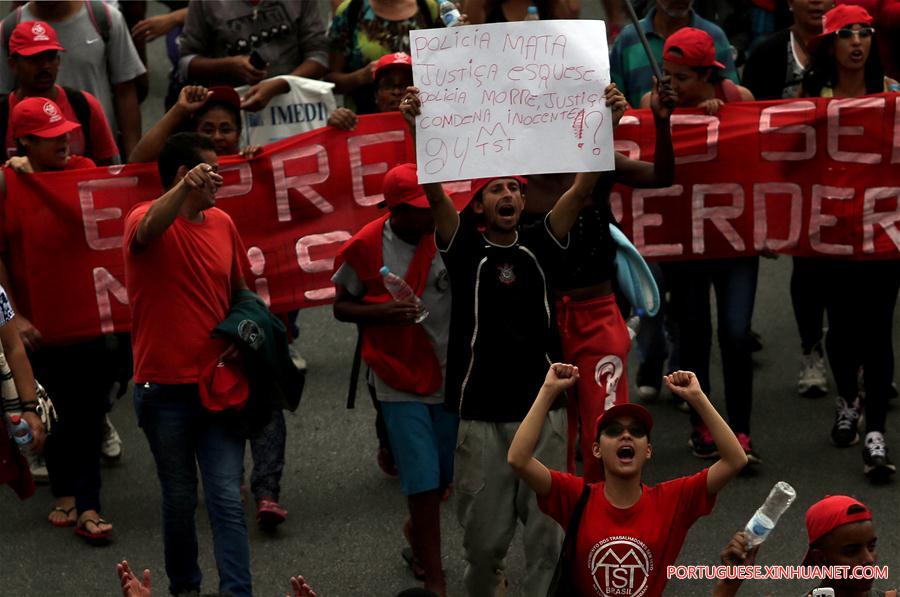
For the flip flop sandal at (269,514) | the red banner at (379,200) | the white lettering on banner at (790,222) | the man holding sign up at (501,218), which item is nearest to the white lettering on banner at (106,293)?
the red banner at (379,200)

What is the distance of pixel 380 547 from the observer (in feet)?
26.4

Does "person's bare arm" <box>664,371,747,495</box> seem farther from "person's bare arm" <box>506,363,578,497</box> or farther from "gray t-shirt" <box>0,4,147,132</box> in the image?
"gray t-shirt" <box>0,4,147,132</box>

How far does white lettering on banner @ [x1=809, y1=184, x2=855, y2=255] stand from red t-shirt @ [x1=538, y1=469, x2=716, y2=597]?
3.13 meters

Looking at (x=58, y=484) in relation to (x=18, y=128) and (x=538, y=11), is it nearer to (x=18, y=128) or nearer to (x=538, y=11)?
(x=18, y=128)

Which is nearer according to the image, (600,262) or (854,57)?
(600,262)

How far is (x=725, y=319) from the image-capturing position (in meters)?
8.52

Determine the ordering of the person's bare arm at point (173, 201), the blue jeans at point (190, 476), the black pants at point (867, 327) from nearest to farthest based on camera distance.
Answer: the person's bare arm at point (173, 201)
the blue jeans at point (190, 476)
the black pants at point (867, 327)

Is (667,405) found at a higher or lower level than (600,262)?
lower

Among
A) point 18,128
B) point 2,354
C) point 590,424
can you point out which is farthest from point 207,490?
point 18,128

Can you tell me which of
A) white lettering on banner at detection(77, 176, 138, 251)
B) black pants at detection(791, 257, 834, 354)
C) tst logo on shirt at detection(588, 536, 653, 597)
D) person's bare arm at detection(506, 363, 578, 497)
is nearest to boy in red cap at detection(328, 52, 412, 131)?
white lettering on banner at detection(77, 176, 138, 251)

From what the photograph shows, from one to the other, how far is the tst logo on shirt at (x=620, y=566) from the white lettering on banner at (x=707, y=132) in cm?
339

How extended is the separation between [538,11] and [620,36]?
1.73ft

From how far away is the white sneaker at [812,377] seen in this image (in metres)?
9.58

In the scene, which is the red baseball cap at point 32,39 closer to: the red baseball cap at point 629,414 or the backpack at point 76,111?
the backpack at point 76,111
